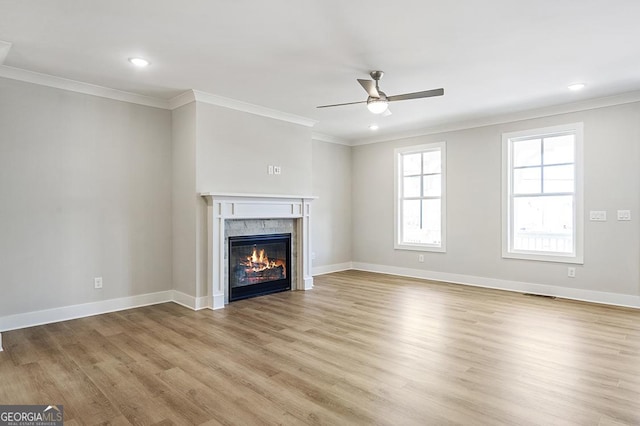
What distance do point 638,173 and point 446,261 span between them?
2.86 metres

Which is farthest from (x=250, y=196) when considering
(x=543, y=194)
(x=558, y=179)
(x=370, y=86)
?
(x=558, y=179)

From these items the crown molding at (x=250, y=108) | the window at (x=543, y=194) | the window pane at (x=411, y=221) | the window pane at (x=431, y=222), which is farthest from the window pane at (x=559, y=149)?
the crown molding at (x=250, y=108)

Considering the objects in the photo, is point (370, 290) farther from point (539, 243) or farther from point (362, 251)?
point (539, 243)

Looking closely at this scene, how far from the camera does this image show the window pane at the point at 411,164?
6.86 meters

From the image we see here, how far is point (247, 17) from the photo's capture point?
9.19ft

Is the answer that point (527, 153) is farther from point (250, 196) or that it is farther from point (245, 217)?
point (245, 217)

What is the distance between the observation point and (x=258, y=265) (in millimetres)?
5371

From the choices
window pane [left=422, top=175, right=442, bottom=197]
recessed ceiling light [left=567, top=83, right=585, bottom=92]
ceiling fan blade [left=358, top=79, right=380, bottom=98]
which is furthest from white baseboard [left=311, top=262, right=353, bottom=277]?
recessed ceiling light [left=567, top=83, right=585, bottom=92]

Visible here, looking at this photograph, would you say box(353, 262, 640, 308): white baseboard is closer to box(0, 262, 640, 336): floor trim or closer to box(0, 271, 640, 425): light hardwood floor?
box(0, 262, 640, 336): floor trim

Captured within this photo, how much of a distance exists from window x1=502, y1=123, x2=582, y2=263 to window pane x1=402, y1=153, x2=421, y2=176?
1549 mm

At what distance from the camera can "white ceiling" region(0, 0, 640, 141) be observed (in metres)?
2.69

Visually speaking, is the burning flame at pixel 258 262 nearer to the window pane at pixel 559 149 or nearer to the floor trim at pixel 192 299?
the floor trim at pixel 192 299

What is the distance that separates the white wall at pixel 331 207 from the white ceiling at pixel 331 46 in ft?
7.73

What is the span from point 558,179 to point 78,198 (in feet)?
20.9
